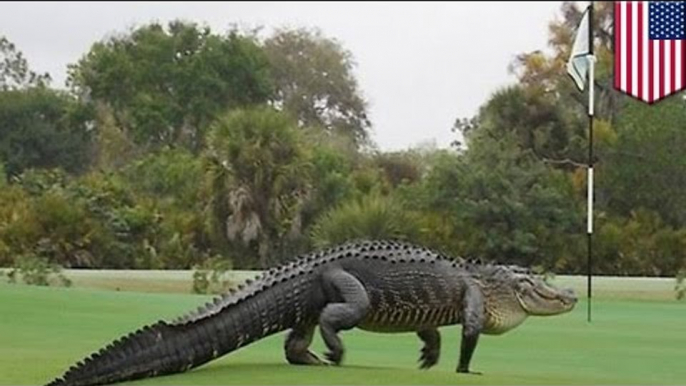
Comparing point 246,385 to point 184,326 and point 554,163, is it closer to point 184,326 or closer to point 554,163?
point 184,326

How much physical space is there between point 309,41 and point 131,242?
28.8 meters

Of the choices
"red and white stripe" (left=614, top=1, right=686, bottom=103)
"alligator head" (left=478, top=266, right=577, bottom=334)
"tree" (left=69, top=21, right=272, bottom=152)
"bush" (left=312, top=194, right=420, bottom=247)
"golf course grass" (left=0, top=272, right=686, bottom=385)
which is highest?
"tree" (left=69, top=21, right=272, bottom=152)

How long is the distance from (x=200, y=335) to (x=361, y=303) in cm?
106

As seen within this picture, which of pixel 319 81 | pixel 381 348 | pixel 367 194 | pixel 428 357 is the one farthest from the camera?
pixel 319 81

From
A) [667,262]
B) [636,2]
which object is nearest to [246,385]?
[636,2]

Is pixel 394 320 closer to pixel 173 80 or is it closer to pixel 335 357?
pixel 335 357

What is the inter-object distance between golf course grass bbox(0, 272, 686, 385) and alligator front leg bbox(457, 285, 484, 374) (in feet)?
0.65

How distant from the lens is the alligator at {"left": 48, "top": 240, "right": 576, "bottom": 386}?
393 inches

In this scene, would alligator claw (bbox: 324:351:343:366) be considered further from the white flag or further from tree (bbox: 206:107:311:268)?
tree (bbox: 206:107:311:268)

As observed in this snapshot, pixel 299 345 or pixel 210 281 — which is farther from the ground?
pixel 210 281

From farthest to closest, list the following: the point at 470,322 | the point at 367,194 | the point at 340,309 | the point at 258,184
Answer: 1. the point at 367,194
2. the point at 258,184
3. the point at 470,322
4. the point at 340,309

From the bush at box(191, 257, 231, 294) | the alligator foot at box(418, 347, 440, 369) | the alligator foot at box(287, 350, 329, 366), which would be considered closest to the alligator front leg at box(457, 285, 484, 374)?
the alligator foot at box(418, 347, 440, 369)

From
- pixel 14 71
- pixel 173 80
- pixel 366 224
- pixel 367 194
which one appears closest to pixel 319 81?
pixel 173 80

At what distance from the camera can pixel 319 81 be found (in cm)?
5625
